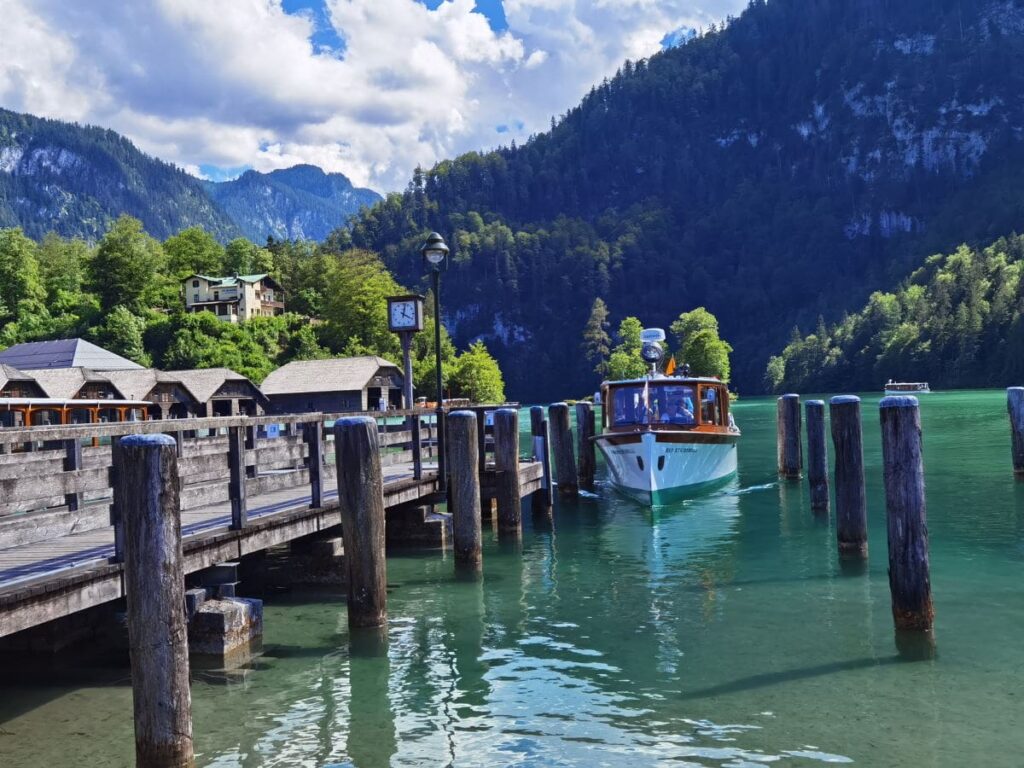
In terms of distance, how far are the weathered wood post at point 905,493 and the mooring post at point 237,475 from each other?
711cm

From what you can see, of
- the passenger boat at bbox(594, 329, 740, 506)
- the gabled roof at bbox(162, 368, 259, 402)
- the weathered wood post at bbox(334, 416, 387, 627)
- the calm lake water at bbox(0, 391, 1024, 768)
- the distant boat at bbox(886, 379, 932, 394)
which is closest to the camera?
the calm lake water at bbox(0, 391, 1024, 768)

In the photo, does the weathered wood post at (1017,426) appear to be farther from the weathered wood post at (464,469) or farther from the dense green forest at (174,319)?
the dense green forest at (174,319)

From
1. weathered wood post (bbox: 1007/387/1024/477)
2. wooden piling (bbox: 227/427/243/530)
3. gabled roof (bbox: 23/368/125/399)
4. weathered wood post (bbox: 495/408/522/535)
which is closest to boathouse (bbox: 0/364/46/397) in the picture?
gabled roof (bbox: 23/368/125/399)

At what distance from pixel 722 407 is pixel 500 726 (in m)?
19.4

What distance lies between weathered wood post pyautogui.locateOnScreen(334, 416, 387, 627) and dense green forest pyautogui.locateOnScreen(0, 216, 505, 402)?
223 ft

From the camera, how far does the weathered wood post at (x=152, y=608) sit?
24.2 ft

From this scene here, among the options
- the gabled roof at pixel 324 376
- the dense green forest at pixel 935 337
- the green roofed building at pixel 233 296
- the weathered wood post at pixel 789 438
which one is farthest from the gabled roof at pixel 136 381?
the dense green forest at pixel 935 337

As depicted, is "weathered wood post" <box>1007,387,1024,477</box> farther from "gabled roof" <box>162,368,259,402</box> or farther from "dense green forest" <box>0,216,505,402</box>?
"dense green forest" <box>0,216,505,402</box>

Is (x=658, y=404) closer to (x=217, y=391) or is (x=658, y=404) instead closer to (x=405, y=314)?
(x=405, y=314)

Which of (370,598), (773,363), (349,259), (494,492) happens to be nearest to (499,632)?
(370,598)

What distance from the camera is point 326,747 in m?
8.66

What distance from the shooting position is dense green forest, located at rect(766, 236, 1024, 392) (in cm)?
13225

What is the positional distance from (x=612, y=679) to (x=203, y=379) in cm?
4973

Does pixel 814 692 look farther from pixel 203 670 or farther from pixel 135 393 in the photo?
pixel 135 393
